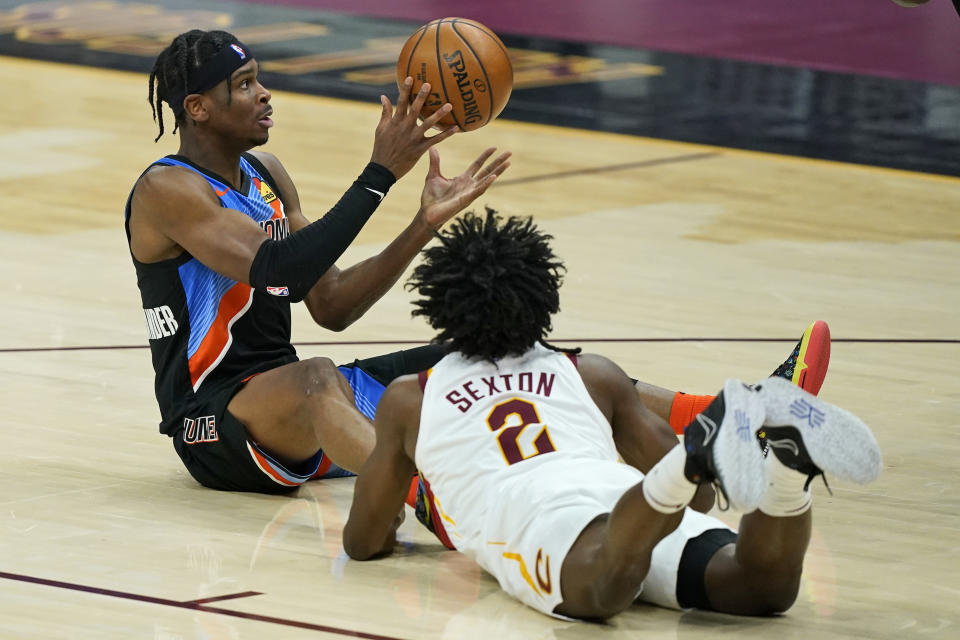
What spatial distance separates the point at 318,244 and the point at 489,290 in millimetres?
895

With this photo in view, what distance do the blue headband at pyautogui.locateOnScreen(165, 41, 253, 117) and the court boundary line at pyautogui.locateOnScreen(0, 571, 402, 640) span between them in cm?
173

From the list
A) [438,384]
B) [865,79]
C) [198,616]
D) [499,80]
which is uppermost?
[499,80]

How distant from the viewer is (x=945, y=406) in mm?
6836

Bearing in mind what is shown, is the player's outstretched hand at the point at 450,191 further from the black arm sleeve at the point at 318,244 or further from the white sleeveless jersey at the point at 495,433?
the white sleeveless jersey at the point at 495,433

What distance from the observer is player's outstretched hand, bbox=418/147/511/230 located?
207 inches

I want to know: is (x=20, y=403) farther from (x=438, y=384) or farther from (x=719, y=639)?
(x=719, y=639)

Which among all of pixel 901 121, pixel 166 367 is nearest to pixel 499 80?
pixel 166 367

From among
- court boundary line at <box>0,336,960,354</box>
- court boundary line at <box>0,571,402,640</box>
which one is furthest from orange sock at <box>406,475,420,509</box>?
court boundary line at <box>0,336,960,354</box>

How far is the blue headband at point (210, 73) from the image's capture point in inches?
222

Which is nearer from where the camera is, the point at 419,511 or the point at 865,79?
the point at 419,511

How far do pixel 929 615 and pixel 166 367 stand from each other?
2572 millimetres

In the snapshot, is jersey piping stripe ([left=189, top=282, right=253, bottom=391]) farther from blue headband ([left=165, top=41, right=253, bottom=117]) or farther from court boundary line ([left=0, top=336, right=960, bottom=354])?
court boundary line ([left=0, top=336, right=960, bottom=354])

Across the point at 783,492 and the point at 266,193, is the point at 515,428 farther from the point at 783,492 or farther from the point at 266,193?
the point at 266,193

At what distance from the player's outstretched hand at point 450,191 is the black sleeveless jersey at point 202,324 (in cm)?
67
